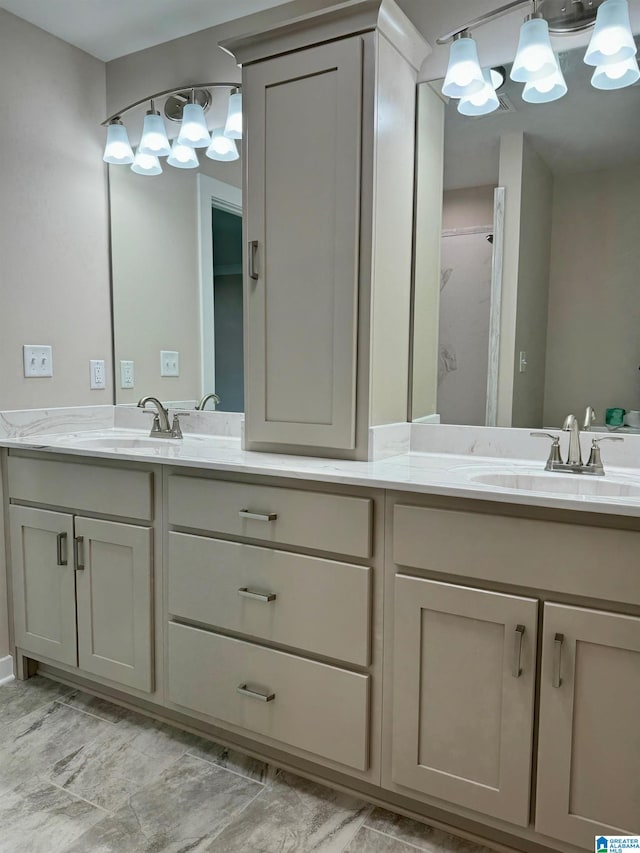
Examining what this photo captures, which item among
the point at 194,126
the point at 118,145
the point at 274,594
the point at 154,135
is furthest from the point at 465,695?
the point at 118,145

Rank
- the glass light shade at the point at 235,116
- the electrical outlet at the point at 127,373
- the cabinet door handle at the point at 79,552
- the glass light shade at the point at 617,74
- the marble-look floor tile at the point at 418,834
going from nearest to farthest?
the marble-look floor tile at the point at 418,834, the glass light shade at the point at 617,74, the cabinet door handle at the point at 79,552, the glass light shade at the point at 235,116, the electrical outlet at the point at 127,373

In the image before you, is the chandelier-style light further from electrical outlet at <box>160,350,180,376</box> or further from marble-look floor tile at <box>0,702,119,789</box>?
marble-look floor tile at <box>0,702,119,789</box>

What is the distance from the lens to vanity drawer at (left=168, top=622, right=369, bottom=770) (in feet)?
4.93

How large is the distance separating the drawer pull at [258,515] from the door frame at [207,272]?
2.69 ft

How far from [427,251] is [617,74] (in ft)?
2.16

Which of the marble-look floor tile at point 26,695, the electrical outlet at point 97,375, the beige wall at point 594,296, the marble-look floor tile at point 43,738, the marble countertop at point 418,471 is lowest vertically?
the marble-look floor tile at point 26,695

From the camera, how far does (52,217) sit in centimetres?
231

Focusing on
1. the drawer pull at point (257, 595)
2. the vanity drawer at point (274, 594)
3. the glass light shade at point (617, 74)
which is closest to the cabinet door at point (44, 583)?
the vanity drawer at point (274, 594)

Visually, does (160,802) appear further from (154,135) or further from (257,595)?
(154,135)

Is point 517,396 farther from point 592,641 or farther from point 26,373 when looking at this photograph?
point 26,373

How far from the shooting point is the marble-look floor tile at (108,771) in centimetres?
160

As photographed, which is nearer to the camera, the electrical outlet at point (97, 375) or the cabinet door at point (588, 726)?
the cabinet door at point (588, 726)

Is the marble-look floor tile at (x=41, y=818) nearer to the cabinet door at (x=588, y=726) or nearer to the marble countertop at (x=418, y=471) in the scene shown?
the marble countertop at (x=418, y=471)

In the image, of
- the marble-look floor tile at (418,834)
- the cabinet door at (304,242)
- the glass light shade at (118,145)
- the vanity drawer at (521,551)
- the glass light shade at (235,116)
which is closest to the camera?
the vanity drawer at (521,551)
